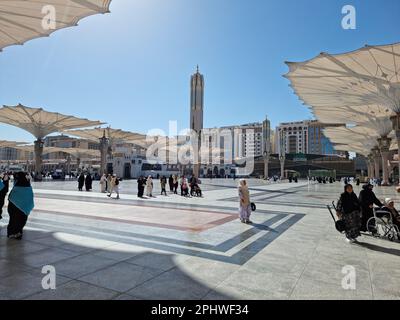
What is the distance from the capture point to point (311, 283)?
4.07 meters

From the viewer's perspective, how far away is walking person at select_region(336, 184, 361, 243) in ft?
21.8

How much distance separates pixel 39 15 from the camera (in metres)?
12.7

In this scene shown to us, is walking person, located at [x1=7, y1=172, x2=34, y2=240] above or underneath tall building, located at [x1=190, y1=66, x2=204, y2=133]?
underneath

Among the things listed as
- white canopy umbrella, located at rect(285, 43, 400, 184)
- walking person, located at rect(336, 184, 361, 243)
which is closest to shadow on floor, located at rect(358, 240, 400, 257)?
walking person, located at rect(336, 184, 361, 243)

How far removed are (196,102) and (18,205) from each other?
4985 centimetres

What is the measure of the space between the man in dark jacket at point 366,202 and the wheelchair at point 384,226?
4.4 inches

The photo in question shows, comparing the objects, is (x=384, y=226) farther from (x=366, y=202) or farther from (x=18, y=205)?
(x=18, y=205)

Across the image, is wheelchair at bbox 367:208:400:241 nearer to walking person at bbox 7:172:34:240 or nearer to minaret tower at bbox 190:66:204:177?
walking person at bbox 7:172:34:240

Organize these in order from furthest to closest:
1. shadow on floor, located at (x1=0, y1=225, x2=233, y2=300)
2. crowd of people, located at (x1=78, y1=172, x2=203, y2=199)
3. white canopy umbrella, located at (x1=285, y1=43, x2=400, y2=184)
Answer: crowd of people, located at (x1=78, y1=172, x2=203, y2=199) → white canopy umbrella, located at (x1=285, y1=43, x2=400, y2=184) → shadow on floor, located at (x1=0, y1=225, x2=233, y2=300)

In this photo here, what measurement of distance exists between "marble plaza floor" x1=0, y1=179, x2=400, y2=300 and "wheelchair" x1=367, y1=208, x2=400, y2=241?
1.24 feet

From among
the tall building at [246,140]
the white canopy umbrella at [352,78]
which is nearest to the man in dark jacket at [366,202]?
the white canopy umbrella at [352,78]

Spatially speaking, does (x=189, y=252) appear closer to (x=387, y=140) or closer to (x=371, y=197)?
(x=371, y=197)

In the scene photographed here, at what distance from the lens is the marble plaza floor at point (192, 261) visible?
12.3 feet

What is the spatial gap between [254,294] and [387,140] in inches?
1544
